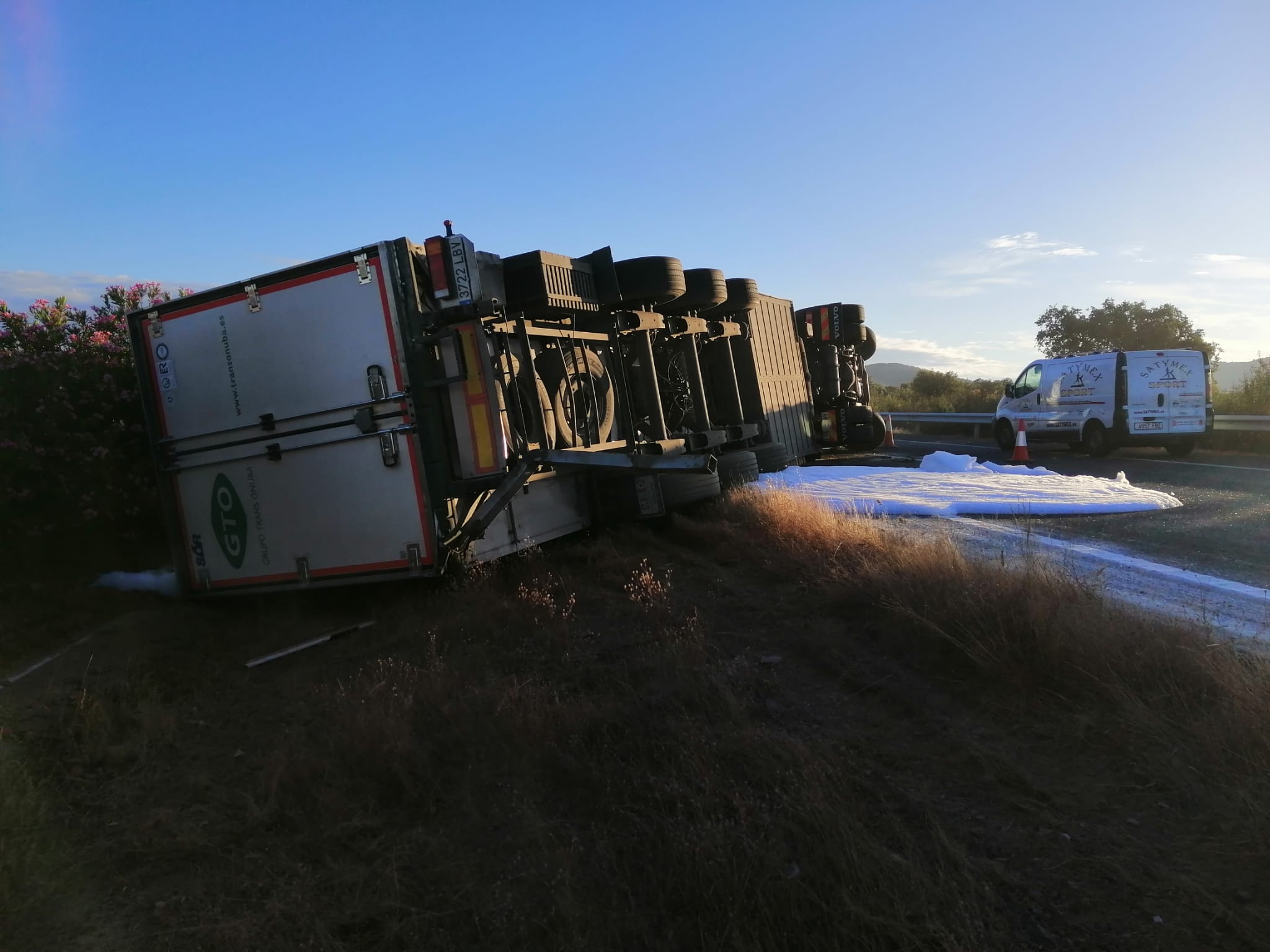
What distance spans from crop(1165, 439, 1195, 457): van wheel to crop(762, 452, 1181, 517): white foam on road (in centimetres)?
579

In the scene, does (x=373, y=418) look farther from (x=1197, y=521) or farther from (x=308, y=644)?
(x=1197, y=521)

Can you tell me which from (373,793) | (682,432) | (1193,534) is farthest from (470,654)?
(1193,534)

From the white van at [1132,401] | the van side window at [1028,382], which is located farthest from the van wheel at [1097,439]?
the van side window at [1028,382]

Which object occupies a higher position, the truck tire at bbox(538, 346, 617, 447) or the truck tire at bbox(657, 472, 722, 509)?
the truck tire at bbox(538, 346, 617, 447)

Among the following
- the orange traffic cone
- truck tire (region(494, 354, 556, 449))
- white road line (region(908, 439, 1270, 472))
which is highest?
truck tire (region(494, 354, 556, 449))

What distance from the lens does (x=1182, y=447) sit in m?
16.1

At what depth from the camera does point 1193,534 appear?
25.5ft

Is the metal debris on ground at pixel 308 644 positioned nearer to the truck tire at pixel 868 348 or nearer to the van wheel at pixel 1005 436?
the truck tire at pixel 868 348

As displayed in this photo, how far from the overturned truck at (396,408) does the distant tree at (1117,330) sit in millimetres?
31501

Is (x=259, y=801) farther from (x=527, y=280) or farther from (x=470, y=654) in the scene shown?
(x=527, y=280)

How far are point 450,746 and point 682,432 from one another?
5516 mm

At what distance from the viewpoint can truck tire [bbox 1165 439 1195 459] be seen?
15968mm

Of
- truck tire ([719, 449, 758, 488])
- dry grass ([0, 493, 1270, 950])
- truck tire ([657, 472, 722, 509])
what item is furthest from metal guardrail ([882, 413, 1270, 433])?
dry grass ([0, 493, 1270, 950])

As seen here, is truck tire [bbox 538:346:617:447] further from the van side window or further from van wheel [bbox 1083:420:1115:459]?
the van side window
